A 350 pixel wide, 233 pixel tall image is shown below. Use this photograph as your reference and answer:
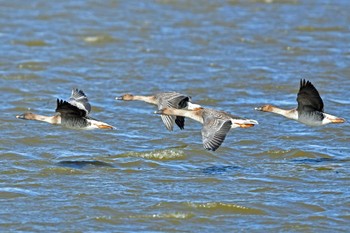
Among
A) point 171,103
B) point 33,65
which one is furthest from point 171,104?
point 33,65

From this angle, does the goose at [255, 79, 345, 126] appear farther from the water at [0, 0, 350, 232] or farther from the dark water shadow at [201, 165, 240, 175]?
the dark water shadow at [201, 165, 240, 175]

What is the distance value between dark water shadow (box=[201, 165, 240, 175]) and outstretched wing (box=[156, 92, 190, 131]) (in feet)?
4.35

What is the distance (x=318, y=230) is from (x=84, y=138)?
5.20 m

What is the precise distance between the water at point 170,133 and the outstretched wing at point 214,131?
0.49 m

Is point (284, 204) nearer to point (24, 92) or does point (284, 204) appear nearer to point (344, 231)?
point (344, 231)

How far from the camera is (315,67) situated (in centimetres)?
1984

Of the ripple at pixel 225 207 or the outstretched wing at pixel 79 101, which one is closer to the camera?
the ripple at pixel 225 207

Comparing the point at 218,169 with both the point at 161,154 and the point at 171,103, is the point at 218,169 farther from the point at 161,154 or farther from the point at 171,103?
the point at 171,103

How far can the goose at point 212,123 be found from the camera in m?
12.2

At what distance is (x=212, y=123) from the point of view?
12.7 metres

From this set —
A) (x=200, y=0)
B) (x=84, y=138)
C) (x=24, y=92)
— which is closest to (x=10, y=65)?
(x=24, y=92)

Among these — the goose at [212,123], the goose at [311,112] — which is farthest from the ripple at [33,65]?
the goose at [311,112]

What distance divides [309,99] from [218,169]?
1744 mm

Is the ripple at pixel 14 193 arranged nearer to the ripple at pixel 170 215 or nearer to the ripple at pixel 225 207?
the ripple at pixel 170 215
